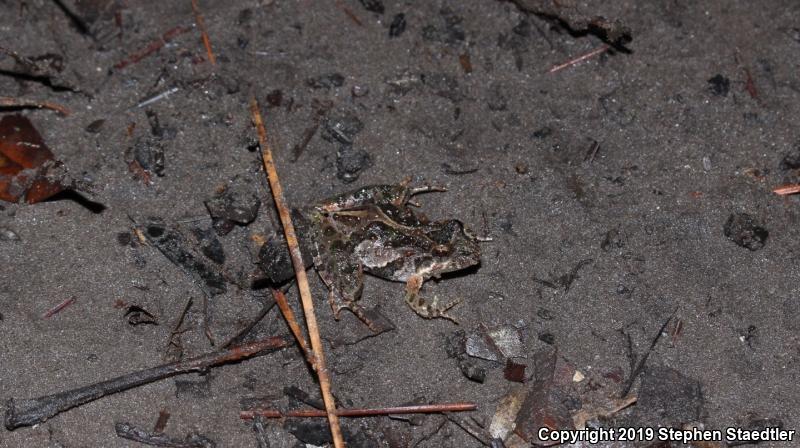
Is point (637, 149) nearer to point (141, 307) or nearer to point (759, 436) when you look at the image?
point (759, 436)

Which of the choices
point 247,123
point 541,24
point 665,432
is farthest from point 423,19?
point 665,432

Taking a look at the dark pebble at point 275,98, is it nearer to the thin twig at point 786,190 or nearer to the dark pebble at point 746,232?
the dark pebble at point 746,232

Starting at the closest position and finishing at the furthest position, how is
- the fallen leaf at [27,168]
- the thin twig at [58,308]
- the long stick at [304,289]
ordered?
the long stick at [304,289] < the thin twig at [58,308] < the fallen leaf at [27,168]

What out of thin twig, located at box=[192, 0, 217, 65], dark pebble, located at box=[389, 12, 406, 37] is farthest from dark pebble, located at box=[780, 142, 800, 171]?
thin twig, located at box=[192, 0, 217, 65]

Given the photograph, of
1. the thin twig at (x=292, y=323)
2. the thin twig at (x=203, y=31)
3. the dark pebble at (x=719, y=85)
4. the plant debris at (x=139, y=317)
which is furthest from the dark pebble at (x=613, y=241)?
the thin twig at (x=203, y=31)

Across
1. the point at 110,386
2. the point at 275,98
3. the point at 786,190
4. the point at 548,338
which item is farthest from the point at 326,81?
the point at 786,190

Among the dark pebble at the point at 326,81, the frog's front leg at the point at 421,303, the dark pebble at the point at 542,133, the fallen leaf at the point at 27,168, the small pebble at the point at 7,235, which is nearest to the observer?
the frog's front leg at the point at 421,303
